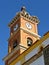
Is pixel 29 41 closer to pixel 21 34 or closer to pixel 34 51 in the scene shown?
pixel 21 34

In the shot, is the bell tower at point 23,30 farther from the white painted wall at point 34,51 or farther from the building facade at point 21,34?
the white painted wall at point 34,51

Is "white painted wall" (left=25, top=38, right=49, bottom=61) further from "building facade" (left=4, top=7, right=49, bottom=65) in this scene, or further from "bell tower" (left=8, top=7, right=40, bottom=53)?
"bell tower" (left=8, top=7, right=40, bottom=53)

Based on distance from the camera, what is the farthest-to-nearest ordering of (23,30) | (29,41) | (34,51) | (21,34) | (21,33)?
1. (23,30)
2. (29,41)
3. (21,33)
4. (21,34)
5. (34,51)

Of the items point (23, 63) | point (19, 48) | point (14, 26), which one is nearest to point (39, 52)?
point (23, 63)

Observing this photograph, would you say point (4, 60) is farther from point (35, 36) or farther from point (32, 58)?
point (32, 58)

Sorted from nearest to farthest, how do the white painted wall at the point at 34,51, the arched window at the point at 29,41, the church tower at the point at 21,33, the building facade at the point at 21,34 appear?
the white painted wall at the point at 34,51 < the building facade at the point at 21,34 < the church tower at the point at 21,33 < the arched window at the point at 29,41

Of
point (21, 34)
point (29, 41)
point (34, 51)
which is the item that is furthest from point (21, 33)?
point (34, 51)

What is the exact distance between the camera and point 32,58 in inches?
1029

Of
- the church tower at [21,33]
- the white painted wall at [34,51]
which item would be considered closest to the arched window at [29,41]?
the church tower at [21,33]

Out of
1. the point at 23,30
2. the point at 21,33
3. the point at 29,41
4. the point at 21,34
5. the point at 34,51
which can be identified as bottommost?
the point at 34,51

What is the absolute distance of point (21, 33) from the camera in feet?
135

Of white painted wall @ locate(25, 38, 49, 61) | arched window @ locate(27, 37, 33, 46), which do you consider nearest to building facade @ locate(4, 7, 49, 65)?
arched window @ locate(27, 37, 33, 46)

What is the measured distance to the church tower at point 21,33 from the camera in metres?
39.7

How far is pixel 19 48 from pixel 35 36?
5.06 metres
